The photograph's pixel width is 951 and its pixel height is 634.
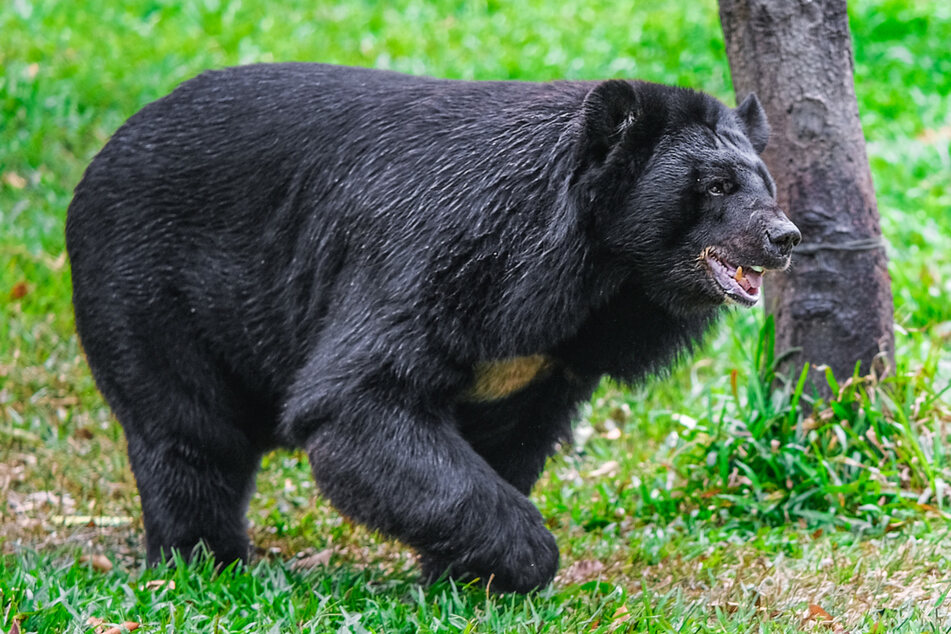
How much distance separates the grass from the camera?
3.73m

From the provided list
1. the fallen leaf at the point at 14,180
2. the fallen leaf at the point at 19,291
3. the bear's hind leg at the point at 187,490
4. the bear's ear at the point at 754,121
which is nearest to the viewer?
the bear's ear at the point at 754,121

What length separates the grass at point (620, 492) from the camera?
373 cm

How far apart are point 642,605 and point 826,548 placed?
37.6 inches

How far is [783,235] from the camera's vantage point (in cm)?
371

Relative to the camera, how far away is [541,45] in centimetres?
1079

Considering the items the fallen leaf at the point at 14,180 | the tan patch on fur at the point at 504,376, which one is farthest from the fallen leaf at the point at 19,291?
the tan patch on fur at the point at 504,376

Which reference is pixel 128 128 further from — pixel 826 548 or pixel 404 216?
pixel 826 548

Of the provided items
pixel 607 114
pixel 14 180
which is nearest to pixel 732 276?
pixel 607 114

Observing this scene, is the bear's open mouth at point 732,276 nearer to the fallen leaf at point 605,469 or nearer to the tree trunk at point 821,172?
the tree trunk at point 821,172

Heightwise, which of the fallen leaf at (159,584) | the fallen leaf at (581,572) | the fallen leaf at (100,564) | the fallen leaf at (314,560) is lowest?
the fallen leaf at (100,564)

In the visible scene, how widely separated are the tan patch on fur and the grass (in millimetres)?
Result: 531

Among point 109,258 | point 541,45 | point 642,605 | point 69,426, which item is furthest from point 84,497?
point 541,45

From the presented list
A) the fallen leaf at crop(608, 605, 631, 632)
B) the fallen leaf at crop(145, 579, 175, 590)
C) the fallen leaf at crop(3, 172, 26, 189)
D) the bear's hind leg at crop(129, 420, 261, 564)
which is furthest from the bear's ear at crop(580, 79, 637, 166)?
the fallen leaf at crop(3, 172, 26, 189)

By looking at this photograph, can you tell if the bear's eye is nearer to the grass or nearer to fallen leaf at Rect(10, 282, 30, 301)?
the grass
